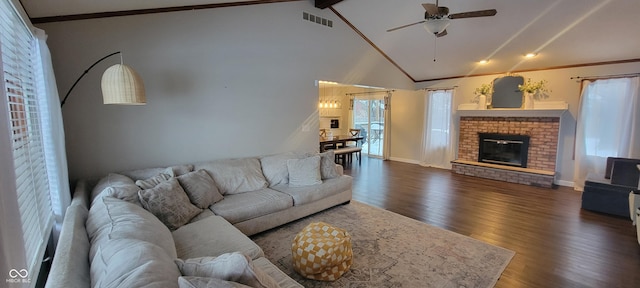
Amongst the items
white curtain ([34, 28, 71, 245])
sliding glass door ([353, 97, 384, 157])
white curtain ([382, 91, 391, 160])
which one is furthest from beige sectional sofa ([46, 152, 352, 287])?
sliding glass door ([353, 97, 384, 157])

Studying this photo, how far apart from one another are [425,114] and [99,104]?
682cm

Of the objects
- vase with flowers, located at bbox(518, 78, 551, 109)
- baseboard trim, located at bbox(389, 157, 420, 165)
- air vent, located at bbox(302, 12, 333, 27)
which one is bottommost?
baseboard trim, located at bbox(389, 157, 420, 165)

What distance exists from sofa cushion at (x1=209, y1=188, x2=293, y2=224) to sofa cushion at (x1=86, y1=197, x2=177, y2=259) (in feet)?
3.31

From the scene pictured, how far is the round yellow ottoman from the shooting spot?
2.27 meters

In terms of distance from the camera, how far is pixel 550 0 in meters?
3.67

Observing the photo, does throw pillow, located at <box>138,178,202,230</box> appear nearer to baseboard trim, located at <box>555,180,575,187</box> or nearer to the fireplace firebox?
the fireplace firebox

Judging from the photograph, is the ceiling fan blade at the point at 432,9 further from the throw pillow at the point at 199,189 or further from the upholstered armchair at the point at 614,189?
the upholstered armchair at the point at 614,189

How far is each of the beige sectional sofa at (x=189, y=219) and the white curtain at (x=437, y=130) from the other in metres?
4.03

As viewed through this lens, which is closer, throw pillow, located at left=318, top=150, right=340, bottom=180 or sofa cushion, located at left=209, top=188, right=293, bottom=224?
sofa cushion, located at left=209, top=188, right=293, bottom=224

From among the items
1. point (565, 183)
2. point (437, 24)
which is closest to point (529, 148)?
point (565, 183)

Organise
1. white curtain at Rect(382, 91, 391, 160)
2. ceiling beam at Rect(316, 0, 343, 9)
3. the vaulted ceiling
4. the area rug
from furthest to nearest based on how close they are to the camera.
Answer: white curtain at Rect(382, 91, 391, 160), ceiling beam at Rect(316, 0, 343, 9), the vaulted ceiling, the area rug

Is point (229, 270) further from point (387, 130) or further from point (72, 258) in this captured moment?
point (387, 130)

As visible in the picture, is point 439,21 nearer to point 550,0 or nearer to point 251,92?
point 550,0

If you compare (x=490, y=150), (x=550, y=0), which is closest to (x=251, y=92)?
(x=550, y=0)
